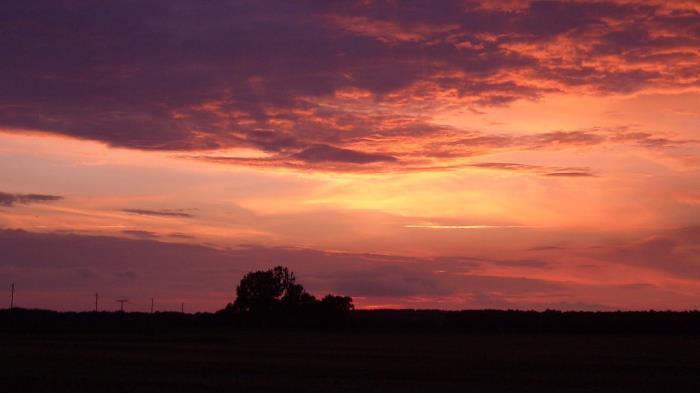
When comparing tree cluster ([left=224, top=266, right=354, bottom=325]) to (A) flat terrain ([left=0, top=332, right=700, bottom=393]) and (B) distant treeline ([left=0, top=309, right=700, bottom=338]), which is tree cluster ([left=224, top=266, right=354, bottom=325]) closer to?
(B) distant treeline ([left=0, top=309, right=700, bottom=338])

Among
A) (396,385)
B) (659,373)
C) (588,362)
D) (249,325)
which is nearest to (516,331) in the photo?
(249,325)

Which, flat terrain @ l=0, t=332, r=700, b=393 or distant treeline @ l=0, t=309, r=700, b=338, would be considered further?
distant treeline @ l=0, t=309, r=700, b=338

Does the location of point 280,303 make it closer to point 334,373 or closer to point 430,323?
point 430,323

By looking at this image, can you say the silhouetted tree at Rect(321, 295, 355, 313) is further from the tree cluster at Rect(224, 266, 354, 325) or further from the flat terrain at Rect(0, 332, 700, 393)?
the flat terrain at Rect(0, 332, 700, 393)

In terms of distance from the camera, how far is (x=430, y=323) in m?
122

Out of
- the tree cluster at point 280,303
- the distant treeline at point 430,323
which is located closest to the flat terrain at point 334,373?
the distant treeline at point 430,323

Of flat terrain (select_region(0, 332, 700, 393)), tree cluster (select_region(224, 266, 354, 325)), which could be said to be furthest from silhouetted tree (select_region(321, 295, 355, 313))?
flat terrain (select_region(0, 332, 700, 393))

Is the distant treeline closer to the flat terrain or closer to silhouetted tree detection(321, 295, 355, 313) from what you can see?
silhouetted tree detection(321, 295, 355, 313)

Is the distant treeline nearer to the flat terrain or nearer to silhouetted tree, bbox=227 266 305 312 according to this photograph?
silhouetted tree, bbox=227 266 305 312

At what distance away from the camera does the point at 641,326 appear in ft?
357

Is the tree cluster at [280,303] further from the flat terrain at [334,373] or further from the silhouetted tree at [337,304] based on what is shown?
the flat terrain at [334,373]

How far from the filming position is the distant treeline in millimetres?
105125

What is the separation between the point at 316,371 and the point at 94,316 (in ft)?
353

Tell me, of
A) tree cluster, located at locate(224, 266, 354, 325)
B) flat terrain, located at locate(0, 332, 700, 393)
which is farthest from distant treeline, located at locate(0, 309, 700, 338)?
flat terrain, located at locate(0, 332, 700, 393)
